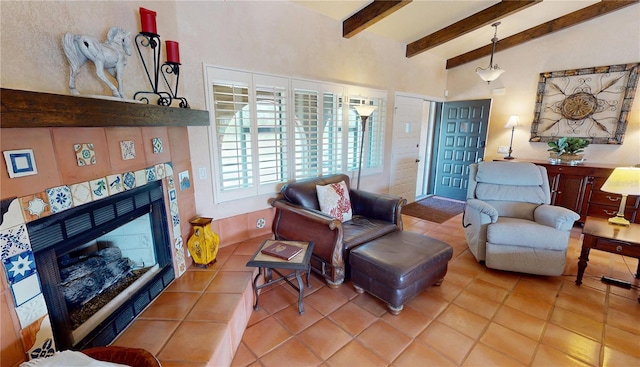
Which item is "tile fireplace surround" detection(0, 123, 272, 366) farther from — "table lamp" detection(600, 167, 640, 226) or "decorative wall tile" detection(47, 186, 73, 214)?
"table lamp" detection(600, 167, 640, 226)

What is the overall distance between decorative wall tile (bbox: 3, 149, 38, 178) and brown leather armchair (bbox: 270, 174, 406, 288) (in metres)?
1.62

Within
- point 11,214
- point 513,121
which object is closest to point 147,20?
point 11,214

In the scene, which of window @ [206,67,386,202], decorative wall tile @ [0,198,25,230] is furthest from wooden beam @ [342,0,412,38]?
decorative wall tile @ [0,198,25,230]

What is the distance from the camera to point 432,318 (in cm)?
188

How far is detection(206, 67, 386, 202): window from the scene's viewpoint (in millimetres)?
2287

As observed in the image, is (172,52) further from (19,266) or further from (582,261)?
(582,261)

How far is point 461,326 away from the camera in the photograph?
1799mm

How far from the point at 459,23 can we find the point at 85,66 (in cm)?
385

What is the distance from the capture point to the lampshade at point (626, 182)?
208 cm

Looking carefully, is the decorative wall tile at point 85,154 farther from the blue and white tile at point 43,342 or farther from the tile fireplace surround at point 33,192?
the blue and white tile at point 43,342

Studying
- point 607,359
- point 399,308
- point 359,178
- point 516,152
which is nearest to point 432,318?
point 399,308

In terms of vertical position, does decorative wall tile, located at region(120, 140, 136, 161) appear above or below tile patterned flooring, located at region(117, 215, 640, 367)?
above

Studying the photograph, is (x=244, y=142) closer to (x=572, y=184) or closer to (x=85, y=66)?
(x=85, y=66)

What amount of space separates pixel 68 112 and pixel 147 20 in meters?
0.91
